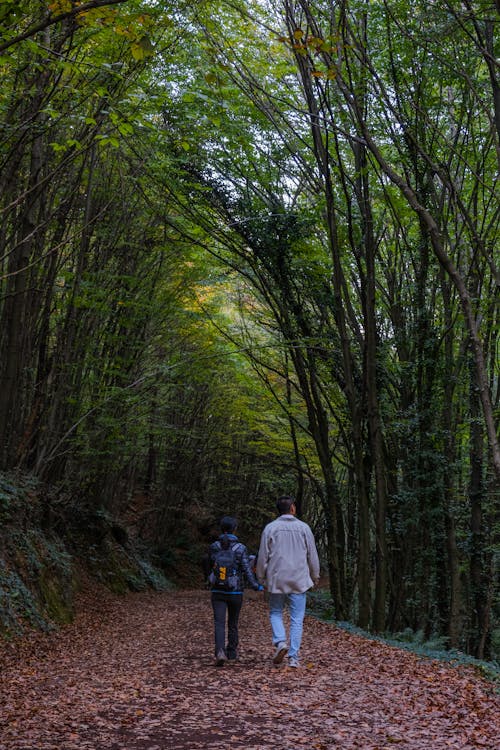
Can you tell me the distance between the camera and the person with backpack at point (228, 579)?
268 inches

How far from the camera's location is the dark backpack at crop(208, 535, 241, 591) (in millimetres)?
6812

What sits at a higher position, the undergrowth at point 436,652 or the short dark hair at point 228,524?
the short dark hair at point 228,524

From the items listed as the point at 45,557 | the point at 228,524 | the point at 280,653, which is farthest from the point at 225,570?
the point at 45,557

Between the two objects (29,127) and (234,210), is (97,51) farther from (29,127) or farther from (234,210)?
(234,210)

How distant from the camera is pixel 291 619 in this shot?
648 cm

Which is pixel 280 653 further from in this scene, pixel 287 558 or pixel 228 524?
pixel 228 524

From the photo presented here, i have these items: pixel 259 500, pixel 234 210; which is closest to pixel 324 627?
pixel 234 210

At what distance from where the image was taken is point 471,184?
478 inches

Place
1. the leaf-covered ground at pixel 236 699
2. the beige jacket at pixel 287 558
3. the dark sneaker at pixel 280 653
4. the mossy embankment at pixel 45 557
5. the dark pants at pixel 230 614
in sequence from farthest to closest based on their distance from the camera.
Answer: the mossy embankment at pixel 45 557
the dark pants at pixel 230 614
the beige jacket at pixel 287 558
the dark sneaker at pixel 280 653
the leaf-covered ground at pixel 236 699

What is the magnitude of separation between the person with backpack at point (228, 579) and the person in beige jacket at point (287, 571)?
0.81ft

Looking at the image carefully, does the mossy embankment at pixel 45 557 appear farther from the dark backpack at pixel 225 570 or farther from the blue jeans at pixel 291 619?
the blue jeans at pixel 291 619

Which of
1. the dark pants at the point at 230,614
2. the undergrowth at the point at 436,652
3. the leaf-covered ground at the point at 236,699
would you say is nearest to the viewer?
the leaf-covered ground at the point at 236,699

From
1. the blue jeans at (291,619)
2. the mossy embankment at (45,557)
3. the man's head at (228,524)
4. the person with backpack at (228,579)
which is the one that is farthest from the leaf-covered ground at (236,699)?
the man's head at (228,524)

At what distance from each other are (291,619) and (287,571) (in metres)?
0.45
